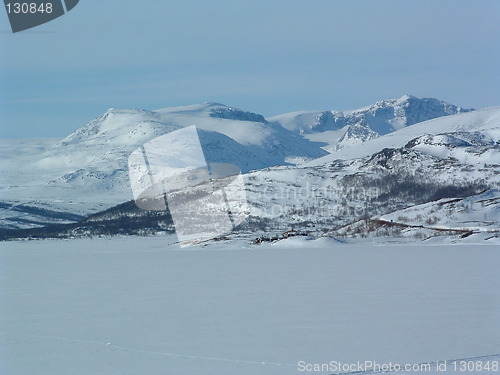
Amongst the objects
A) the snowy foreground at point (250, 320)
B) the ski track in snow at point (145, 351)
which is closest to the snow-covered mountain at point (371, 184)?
the snowy foreground at point (250, 320)

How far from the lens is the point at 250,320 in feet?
64.5

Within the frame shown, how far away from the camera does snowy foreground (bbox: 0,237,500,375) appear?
49.3ft

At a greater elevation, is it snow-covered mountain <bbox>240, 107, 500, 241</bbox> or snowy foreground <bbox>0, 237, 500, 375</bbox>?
snowy foreground <bbox>0, 237, 500, 375</bbox>

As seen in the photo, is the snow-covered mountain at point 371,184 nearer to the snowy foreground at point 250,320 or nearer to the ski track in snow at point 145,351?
the snowy foreground at point 250,320

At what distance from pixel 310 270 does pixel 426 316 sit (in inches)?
587

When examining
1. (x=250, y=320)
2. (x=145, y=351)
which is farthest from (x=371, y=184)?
(x=145, y=351)

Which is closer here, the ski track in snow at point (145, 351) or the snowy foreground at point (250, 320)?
the ski track in snow at point (145, 351)

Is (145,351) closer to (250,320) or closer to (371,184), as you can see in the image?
(250,320)

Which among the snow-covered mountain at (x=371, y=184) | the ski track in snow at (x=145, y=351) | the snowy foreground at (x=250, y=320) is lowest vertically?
the snow-covered mountain at (x=371, y=184)

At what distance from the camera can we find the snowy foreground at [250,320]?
15031 mm

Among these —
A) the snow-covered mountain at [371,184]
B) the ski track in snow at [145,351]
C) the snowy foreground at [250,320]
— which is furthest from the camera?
the snow-covered mountain at [371,184]

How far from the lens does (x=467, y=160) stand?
16988cm

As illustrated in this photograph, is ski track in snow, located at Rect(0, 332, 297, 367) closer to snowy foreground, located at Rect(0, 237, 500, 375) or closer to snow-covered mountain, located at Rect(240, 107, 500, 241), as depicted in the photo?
snowy foreground, located at Rect(0, 237, 500, 375)

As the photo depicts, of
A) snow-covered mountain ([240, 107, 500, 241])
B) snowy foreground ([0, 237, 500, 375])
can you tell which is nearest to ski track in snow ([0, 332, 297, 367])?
snowy foreground ([0, 237, 500, 375])
